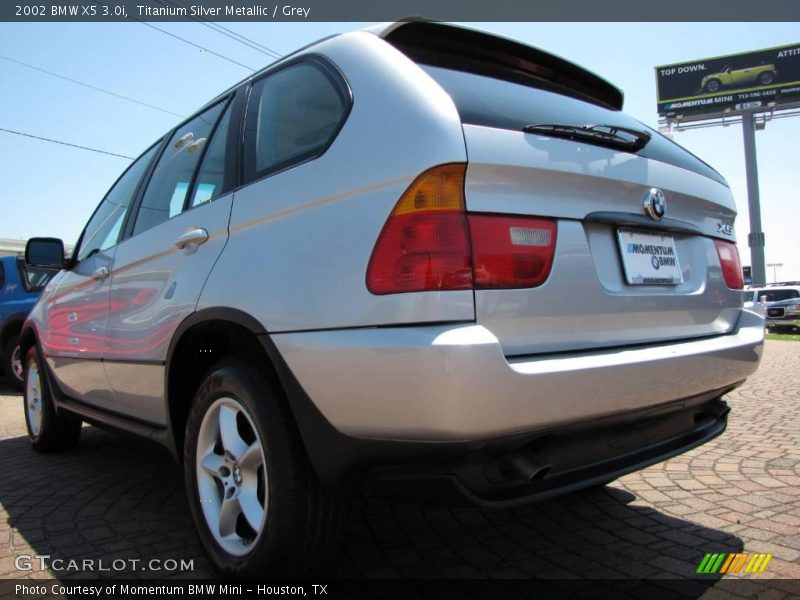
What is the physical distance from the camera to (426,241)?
158 cm

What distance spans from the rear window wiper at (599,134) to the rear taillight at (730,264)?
0.63 meters

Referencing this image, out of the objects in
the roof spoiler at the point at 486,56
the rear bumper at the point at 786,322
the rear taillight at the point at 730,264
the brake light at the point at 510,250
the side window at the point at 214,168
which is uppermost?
the roof spoiler at the point at 486,56

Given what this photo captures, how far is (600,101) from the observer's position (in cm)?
261

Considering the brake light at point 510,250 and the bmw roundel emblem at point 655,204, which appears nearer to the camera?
the brake light at point 510,250

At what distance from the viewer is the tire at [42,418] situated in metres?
4.09

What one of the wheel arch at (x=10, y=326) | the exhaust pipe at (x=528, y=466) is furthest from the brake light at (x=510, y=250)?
the wheel arch at (x=10, y=326)

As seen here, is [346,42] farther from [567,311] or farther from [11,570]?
[11,570]

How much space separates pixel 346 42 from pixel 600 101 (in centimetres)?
120

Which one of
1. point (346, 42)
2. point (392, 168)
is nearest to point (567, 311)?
point (392, 168)

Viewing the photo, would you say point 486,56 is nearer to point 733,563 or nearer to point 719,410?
point 719,410

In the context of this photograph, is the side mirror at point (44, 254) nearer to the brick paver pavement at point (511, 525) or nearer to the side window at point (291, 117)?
the brick paver pavement at point (511, 525)

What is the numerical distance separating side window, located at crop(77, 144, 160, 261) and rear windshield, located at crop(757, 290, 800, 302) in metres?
24.8

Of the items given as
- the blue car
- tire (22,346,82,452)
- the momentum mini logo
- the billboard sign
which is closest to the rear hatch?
the momentum mini logo

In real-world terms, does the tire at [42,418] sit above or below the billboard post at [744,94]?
below
